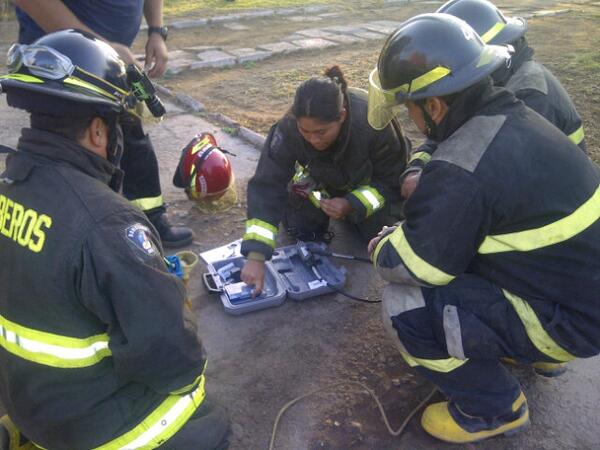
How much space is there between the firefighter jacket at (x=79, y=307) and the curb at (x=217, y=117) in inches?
153

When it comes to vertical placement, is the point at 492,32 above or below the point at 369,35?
above

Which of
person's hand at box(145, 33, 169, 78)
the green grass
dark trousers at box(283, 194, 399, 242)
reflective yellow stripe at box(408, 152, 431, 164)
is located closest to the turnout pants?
reflective yellow stripe at box(408, 152, 431, 164)

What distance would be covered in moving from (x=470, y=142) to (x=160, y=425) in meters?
1.70

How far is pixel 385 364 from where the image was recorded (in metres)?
2.99

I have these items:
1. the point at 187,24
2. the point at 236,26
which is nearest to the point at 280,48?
the point at 236,26

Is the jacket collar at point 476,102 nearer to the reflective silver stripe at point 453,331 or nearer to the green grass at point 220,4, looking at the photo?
the reflective silver stripe at point 453,331

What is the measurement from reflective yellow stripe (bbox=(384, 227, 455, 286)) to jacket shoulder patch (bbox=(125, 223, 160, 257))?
1092 millimetres

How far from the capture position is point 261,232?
3.31 m

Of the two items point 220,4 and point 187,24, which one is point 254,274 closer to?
point 187,24

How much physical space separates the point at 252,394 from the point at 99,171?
1555 mm

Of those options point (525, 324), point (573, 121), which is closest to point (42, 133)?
point (525, 324)

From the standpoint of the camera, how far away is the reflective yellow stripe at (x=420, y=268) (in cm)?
218

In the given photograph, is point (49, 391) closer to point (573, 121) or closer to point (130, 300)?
point (130, 300)

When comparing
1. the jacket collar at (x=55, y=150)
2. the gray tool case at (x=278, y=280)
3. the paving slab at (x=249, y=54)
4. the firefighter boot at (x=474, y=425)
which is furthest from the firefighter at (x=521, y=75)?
the paving slab at (x=249, y=54)
